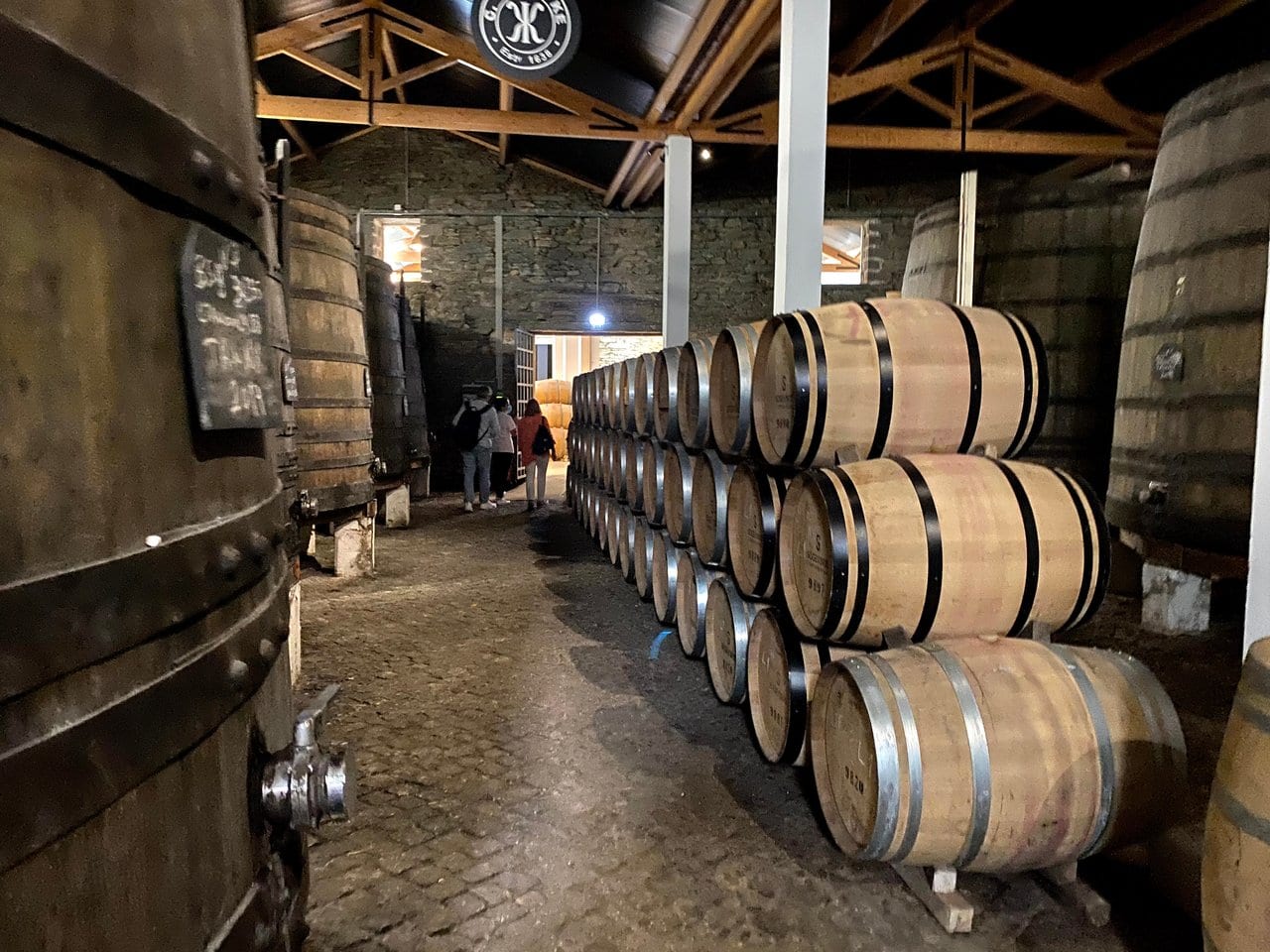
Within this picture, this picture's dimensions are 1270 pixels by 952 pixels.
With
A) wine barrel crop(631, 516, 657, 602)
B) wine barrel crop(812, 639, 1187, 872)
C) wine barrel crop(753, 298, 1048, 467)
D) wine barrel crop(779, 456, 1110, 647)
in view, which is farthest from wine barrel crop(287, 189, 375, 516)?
wine barrel crop(812, 639, 1187, 872)

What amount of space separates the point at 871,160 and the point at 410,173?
312 inches

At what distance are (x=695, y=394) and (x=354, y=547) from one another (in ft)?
12.1

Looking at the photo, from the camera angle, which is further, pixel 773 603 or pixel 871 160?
pixel 871 160

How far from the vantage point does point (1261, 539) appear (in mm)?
2242

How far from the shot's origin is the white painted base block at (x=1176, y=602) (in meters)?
4.77

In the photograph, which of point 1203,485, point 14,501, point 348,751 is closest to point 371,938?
point 348,751

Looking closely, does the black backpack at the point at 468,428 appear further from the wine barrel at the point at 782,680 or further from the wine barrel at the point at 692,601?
the wine barrel at the point at 782,680

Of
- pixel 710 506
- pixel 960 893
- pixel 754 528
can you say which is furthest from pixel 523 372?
pixel 960 893

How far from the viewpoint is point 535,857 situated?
8.79ft

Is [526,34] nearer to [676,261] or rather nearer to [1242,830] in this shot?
[676,261]

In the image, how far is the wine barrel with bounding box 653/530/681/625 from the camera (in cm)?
506

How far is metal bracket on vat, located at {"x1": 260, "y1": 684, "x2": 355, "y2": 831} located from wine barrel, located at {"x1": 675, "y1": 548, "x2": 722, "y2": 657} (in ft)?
10.3

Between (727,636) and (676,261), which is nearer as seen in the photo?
(727,636)

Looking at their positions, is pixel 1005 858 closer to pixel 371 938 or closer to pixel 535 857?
pixel 535 857
